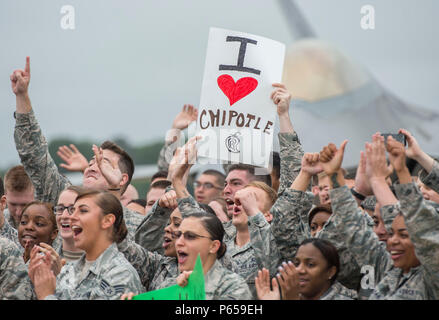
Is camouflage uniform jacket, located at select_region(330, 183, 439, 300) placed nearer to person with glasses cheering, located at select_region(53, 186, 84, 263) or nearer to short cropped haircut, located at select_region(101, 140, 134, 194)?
person with glasses cheering, located at select_region(53, 186, 84, 263)

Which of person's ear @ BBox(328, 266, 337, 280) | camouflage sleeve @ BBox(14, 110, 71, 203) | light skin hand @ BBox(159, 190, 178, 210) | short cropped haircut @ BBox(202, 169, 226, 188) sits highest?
short cropped haircut @ BBox(202, 169, 226, 188)

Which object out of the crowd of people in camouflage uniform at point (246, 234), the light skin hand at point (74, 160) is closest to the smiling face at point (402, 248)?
the crowd of people in camouflage uniform at point (246, 234)

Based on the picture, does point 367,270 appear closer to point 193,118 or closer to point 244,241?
point 244,241

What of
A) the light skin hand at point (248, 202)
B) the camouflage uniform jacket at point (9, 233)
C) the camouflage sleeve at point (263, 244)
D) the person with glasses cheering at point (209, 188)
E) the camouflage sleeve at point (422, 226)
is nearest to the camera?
the camouflage sleeve at point (422, 226)

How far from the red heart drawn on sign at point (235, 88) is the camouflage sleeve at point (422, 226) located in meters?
1.95

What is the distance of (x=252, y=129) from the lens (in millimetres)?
5645

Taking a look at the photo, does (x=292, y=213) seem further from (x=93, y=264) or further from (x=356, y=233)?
(x=93, y=264)

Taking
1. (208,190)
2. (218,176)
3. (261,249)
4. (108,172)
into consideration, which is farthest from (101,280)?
(218,176)

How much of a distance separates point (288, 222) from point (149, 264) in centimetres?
102

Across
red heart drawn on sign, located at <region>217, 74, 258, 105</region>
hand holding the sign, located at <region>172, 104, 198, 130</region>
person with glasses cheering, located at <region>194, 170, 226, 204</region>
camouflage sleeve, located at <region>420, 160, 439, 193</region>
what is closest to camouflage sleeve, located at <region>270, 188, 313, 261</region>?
camouflage sleeve, located at <region>420, 160, 439, 193</region>

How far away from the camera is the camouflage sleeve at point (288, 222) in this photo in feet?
16.2

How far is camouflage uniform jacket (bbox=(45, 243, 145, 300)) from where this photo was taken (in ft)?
14.3

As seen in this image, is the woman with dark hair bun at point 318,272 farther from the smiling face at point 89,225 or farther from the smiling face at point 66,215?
the smiling face at point 66,215
